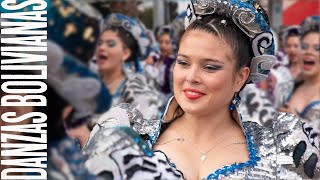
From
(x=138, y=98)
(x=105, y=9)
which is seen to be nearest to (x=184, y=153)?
(x=138, y=98)

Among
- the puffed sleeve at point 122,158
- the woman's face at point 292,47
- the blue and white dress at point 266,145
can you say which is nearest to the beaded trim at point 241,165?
the blue and white dress at point 266,145

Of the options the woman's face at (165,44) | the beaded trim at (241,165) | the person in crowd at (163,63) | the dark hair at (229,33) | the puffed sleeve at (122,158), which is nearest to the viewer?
the puffed sleeve at (122,158)

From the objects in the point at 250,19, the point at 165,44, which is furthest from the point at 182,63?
the point at 165,44

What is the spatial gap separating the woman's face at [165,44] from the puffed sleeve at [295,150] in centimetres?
605

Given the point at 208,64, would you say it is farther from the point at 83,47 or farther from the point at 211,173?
the point at 83,47

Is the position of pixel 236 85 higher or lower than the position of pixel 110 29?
lower

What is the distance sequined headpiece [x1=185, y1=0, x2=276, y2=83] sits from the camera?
2963mm

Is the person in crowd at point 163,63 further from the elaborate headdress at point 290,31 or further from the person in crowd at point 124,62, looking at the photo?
the elaborate headdress at point 290,31

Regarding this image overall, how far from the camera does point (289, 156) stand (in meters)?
2.92

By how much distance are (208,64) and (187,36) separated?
169 millimetres

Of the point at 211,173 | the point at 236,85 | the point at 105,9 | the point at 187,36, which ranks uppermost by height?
the point at 105,9

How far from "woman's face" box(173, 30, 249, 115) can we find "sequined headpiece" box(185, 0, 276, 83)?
12 cm

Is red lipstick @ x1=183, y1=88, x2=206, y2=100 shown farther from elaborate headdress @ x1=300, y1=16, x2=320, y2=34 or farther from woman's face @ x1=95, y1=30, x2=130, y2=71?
elaborate headdress @ x1=300, y1=16, x2=320, y2=34

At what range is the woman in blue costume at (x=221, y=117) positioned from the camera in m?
2.85
